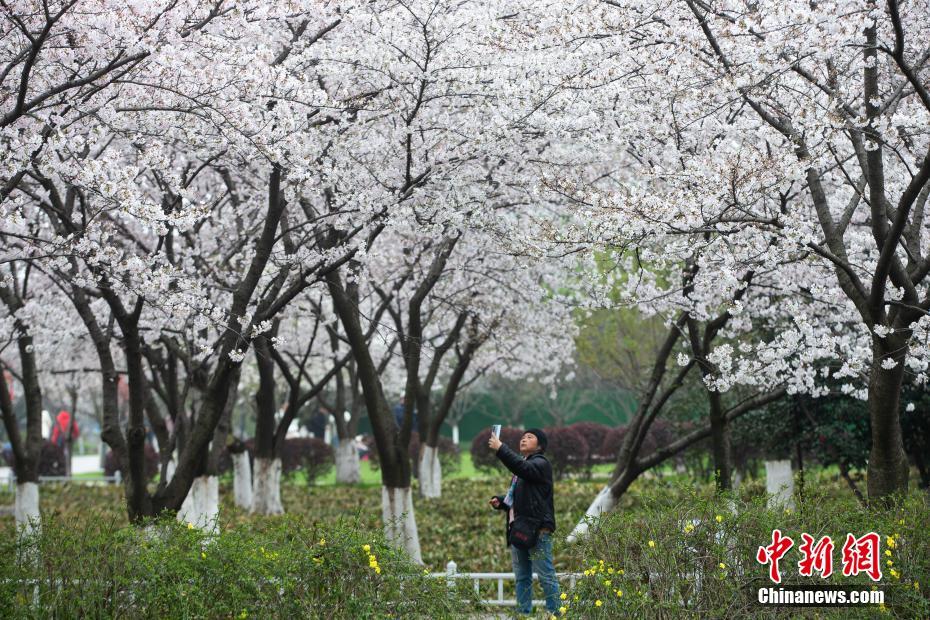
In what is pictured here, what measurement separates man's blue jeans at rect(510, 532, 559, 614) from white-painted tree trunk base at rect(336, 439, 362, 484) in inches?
624

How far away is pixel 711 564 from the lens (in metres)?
5.33

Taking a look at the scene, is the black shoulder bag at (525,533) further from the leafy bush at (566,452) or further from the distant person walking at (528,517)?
the leafy bush at (566,452)

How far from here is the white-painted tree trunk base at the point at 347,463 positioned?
22.4m

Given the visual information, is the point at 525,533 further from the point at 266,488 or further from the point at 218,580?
→ the point at 266,488

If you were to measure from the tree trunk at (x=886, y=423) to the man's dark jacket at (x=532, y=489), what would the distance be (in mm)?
2516

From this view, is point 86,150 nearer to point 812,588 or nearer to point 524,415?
point 812,588

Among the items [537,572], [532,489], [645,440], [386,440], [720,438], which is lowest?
[537,572]

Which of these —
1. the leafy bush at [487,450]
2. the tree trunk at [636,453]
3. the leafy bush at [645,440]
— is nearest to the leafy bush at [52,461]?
the leafy bush at [487,450]

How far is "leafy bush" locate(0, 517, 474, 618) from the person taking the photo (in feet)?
16.4

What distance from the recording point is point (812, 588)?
206 inches

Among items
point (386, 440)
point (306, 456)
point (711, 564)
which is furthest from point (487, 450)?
point (711, 564)

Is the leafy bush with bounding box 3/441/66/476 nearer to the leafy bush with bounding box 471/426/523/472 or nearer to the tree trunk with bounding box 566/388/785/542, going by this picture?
the leafy bush with bounding box 471/426/523/472

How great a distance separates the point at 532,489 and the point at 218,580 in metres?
2.51

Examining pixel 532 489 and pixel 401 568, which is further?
pixel 532 489
